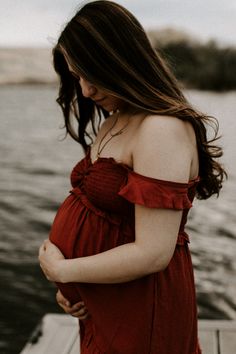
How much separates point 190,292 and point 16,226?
275 inches

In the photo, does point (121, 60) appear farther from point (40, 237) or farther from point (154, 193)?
point (40, 237)

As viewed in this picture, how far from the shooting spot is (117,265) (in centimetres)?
141

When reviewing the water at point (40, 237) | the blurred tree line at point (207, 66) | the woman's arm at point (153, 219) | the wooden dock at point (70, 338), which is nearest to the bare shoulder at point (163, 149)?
the woman's arm at point (153, 219)

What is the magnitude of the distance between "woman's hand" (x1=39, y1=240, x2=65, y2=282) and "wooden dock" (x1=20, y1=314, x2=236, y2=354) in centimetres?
151

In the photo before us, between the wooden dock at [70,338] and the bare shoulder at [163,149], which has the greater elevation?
the bare shoulder at [163,149]

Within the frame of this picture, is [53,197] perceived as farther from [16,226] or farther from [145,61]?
[145,61]

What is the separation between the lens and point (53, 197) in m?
10.0

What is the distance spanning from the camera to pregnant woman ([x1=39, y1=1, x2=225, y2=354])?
4.53 feet

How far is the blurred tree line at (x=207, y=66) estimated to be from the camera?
3788cm

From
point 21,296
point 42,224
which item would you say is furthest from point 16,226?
point 21,296

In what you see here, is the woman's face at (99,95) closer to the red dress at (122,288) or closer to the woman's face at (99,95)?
the woman's face at (99,95)

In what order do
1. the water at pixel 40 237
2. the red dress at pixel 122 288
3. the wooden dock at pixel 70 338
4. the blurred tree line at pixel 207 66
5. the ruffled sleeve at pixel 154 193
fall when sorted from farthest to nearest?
1. the blurred tree line at pixel 207 66
2. the water at pixel 40 237
3. the wooden dock at pixel 70 338
4. the red dress at pixel 122 288
5. the ruffled sleeve at pixel 154 193

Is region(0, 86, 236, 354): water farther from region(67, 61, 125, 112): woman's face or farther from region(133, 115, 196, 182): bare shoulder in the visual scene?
region(133, 115, 196, 182): bare shoulder

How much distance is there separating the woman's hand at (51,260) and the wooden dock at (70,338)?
1.51 m
